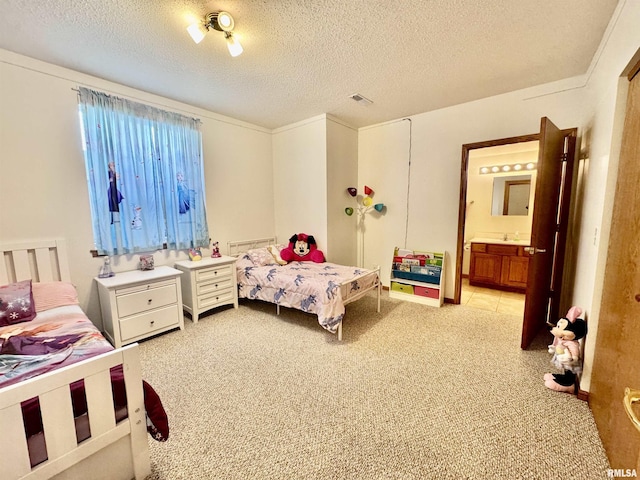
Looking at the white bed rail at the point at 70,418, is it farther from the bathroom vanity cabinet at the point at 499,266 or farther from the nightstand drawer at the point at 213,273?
the bathroom vanity cabinet at the point at 499,266

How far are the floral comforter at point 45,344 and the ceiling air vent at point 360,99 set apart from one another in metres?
3.24

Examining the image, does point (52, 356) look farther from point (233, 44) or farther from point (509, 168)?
point (509, 168)

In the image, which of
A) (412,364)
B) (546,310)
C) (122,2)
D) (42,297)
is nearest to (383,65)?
(122,2)

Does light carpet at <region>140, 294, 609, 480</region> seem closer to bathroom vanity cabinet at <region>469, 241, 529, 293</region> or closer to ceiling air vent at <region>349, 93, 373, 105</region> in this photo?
bathroom vanity cabinet at <region>469, 241, 529, 293</region>

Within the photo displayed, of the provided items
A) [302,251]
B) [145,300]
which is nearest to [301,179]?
[302,251]

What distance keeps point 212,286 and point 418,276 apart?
2791 millimetres

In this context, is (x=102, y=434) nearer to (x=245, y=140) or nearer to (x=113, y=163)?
(x=113, y=163)

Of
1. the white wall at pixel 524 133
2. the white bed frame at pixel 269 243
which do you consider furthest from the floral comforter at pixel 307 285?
the white wall at pixel 524 133

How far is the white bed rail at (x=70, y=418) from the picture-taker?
0.95 m

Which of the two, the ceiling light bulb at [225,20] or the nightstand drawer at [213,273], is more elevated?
the ceiling light bulb at [225,20]

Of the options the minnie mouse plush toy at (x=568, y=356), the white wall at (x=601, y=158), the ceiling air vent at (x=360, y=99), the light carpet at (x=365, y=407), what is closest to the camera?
the light carpet at (x=365, y=407)

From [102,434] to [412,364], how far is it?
2102mm

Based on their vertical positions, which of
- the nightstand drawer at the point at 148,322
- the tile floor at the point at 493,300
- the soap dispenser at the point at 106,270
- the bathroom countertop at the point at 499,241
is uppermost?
the bathroom countertop at the point at 499,241

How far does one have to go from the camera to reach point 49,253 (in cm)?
250
